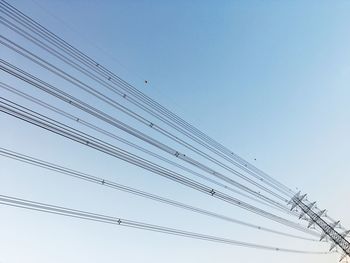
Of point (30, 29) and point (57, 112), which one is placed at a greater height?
point (30, 29)

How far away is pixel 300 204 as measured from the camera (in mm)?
50094

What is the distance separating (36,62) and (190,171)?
997 centimetres

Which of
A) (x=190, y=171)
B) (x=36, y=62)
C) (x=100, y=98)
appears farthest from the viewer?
(x=190, y=171)

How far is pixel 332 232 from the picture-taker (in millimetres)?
47875

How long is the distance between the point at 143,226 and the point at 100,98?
7286 mm

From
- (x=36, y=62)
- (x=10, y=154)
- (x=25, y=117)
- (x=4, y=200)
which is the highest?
(x=36, y=62)

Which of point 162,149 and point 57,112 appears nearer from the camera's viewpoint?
point 57,112

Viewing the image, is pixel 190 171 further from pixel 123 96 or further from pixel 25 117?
pixel 25 117

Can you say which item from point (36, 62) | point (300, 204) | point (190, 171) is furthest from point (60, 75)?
point (300, 204)

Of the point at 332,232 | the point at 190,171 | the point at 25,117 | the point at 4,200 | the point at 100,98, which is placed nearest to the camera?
the point at 25,117

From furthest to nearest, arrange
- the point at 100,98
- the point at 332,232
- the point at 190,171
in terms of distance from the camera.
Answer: the point at 332,232, the point at 190,171, the point at 100,98

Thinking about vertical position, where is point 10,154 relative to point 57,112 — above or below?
below

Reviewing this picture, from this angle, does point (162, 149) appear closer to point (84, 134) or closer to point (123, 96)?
point (123, 96)

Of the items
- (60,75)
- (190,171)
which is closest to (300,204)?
(190,171)
